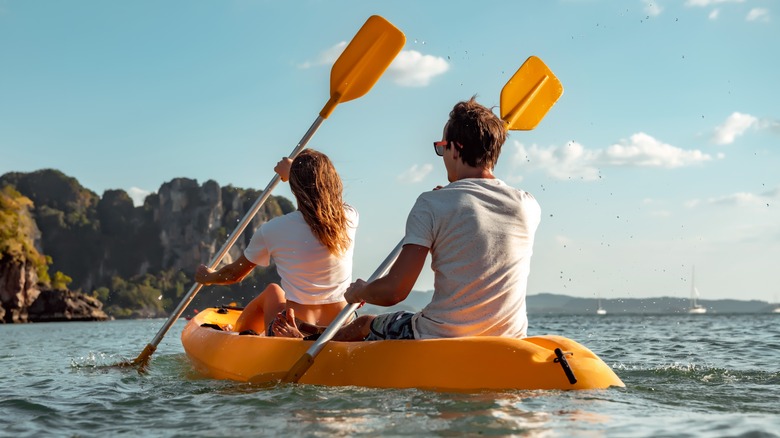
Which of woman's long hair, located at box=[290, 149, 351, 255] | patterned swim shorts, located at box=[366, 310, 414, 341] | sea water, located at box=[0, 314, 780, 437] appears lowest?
sea water, located at box=[0, 314, 780, 437]

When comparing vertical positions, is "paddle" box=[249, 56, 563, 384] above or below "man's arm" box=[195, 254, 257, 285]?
above

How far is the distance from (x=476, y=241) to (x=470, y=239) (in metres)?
0.03

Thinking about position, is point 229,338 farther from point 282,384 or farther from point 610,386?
point 610,386

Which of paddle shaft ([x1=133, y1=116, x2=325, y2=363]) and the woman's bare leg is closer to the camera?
the woman's bare leg

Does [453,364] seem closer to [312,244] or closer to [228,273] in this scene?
[312,244]

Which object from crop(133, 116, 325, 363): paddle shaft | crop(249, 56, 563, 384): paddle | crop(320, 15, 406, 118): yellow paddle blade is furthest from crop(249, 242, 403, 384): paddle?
crop(320, 15, 406, 118): yellow paddle blade

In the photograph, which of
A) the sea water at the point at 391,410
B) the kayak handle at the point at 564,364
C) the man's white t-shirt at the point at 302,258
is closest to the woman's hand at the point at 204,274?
the sea water at the point at 391,410

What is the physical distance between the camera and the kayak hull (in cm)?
440

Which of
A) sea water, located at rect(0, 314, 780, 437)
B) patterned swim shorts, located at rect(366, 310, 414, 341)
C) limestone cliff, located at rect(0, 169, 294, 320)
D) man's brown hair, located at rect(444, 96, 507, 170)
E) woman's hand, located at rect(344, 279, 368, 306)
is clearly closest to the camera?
sea water, located at rect(0, 314, 780, 437)

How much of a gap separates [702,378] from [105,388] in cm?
428

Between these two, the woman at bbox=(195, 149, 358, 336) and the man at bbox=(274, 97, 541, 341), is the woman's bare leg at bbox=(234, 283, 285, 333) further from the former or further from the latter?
the man at bbox=(274, 97, 541, 341)

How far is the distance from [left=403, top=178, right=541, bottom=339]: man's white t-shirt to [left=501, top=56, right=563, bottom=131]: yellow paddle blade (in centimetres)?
252

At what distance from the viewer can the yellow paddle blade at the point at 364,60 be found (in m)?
7.16

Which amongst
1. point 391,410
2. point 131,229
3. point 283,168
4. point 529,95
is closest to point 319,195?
point 283,168
